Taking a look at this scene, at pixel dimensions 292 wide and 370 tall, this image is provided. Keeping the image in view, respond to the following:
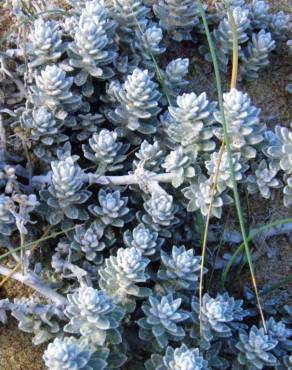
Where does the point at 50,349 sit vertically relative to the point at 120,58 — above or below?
below

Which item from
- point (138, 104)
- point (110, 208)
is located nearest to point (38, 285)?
point (110, 208)

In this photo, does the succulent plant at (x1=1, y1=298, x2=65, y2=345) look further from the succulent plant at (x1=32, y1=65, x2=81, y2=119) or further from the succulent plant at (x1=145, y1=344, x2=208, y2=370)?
the succulent plant at (x1=32, y1=65, x2=81, y2=119)

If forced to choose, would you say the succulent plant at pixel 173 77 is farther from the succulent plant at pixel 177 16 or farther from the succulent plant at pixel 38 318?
the succulent plant at pixel 38 318

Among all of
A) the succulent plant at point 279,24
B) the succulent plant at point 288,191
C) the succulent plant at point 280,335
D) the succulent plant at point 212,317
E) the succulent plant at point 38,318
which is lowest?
the succulent plant at point 280,335

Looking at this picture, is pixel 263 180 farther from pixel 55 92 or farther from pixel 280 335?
pixel 55 92

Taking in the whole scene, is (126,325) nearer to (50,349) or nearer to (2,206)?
(50,349)

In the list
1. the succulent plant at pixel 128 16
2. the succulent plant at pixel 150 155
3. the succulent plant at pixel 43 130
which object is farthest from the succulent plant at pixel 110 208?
the succulent plant at pixel 128 16

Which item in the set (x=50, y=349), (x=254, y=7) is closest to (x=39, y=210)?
(x=50, y=349)
